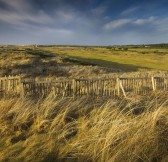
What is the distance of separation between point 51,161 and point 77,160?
34 centimetres

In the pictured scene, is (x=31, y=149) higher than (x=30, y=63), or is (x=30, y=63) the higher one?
(x=31, y=149)

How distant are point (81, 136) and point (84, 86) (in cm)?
1056

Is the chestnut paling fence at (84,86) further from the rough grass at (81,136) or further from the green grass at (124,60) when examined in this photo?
the green grass at (124,60)

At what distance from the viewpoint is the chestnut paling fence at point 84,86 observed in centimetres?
1348

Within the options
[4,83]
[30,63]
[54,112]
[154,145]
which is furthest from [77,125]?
[30,63]

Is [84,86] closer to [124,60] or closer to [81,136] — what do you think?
[81,136]

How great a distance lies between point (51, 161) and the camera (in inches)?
172

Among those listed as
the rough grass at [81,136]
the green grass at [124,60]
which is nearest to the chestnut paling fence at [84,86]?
the rough grass at [81,136]

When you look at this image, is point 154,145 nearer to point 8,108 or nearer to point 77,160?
point 77,160

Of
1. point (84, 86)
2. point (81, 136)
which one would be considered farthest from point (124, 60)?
point (81, 136)

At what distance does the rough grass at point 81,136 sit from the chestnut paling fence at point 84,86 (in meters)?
6.35

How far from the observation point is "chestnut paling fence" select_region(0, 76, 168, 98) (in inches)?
531

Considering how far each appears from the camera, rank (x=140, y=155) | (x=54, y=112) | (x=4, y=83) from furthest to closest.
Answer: (x=4, y=83) < (x=54, y=112) < (x=140, y=155)

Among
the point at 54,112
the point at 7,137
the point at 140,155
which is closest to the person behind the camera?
the point at 140,155
